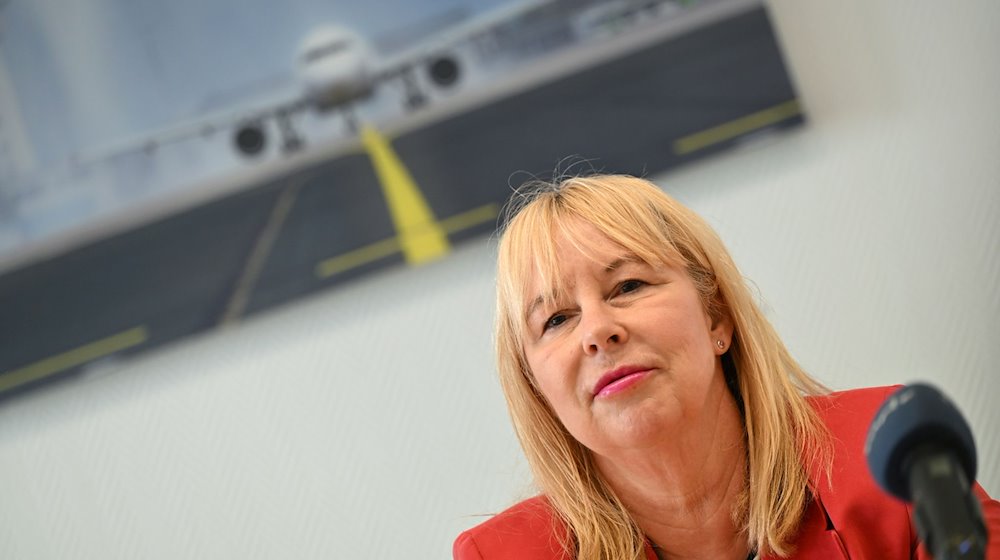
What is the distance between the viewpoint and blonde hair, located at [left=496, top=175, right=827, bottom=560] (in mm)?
1173

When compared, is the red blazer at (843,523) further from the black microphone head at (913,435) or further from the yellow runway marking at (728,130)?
the yellow runway marking at (728,130)

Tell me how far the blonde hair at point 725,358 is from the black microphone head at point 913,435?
1.56 ft

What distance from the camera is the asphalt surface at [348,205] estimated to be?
1.91 meters

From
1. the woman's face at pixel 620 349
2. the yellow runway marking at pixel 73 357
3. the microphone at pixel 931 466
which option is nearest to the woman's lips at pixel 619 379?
the woman's face at pixel 620 349

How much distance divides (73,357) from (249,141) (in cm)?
53

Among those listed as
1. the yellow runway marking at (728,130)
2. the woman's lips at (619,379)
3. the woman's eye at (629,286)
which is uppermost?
the yellow runway marking at (728,130)

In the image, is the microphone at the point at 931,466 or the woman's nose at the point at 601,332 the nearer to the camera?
the microphone at the point at 931,466

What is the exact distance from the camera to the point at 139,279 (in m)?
1.93

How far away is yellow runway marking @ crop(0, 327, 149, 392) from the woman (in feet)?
3.10

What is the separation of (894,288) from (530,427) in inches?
36.0

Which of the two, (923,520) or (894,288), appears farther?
(894,288)

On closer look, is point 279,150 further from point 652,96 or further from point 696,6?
point 696,6

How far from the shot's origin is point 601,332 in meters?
1.10

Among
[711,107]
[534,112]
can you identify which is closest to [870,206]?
[711,107]
